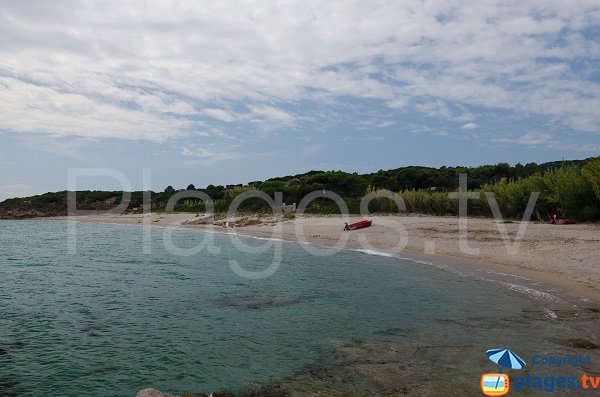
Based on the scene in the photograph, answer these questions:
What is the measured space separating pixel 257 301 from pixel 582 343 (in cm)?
751

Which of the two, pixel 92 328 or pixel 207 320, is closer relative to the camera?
pixel 92 328

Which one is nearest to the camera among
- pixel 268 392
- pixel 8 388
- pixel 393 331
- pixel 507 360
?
pixel 268 392

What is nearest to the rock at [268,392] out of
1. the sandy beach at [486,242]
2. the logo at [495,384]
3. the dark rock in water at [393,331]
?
the logo at [495,384]

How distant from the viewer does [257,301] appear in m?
12.3

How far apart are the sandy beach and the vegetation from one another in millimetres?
2622

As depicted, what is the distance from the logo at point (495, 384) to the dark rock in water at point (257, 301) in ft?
20.4

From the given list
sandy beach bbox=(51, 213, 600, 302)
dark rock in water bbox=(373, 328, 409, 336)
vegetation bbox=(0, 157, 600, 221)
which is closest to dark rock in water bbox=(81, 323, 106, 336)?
dark rock in water bbox=(373, 328, 409, 336)

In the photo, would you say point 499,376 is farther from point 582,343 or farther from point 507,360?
point 582,343

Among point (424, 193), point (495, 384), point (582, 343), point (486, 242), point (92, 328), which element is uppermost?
point (424, 193)

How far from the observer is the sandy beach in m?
13.5

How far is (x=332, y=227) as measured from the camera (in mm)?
32062

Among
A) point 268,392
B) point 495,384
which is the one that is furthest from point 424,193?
point 268,392

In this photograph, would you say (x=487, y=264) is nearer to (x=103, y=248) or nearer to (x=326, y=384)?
(x=326, y=384)

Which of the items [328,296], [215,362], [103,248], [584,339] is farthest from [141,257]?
[584,339]
